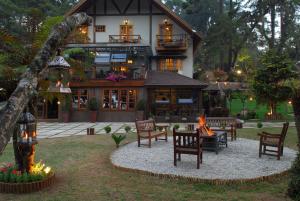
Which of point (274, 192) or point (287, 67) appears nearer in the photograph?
point (274, 192)

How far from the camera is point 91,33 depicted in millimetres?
28125

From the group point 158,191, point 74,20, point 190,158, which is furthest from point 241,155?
point 74,20

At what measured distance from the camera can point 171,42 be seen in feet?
87.1

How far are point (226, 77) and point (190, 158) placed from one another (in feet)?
92.9

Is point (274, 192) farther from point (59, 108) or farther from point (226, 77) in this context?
point (226, 77)

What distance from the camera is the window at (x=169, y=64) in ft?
90.7

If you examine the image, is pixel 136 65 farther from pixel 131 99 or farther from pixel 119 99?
pixel 119 99

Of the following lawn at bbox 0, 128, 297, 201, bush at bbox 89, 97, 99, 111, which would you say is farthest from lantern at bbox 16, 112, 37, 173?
bush at bbox 89, 97, 99, 111

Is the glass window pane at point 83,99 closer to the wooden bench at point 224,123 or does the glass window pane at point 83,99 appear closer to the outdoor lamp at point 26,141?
the wooden bench at point 224,123

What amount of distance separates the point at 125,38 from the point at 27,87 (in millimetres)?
25866

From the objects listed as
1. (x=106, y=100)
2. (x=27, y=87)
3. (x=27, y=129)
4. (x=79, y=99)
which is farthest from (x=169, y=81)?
(x=27, y=87)

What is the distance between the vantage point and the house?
24.2 meters

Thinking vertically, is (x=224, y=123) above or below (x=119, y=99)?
below

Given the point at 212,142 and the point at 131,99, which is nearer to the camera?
the point at 212,142
